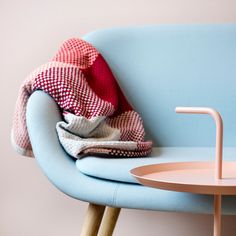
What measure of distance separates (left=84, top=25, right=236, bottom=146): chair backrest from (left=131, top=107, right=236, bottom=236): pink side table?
0.58m

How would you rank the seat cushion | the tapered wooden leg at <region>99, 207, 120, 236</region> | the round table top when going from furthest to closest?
the tapered wooden leg at <region>99, 207, 120, 236</region>, the seat cushion, the round table top

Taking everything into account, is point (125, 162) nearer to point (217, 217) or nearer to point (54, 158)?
point (54, 158)

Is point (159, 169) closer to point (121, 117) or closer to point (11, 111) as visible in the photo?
point (121, 117)

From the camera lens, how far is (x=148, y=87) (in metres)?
1.63

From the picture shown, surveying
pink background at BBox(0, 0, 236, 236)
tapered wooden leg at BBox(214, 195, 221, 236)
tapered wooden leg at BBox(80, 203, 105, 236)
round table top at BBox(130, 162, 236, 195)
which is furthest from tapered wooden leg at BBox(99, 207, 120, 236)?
tapered wooden leg at BBox(214, 195, 221, 236)

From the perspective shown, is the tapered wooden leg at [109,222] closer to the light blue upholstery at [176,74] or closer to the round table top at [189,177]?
the light blue upholstery at [176,74]

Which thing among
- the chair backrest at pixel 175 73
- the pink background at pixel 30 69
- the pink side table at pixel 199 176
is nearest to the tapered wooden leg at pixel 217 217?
the pink side table at pixel 199 176

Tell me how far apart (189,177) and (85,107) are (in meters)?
0.56

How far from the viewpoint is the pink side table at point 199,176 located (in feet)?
2.64

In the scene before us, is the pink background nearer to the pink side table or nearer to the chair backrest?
the chair backrest

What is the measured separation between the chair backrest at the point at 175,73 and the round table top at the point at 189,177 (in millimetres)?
578

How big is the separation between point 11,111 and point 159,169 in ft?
3.17

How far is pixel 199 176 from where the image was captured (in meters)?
0.91

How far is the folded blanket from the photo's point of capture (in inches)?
50.4
